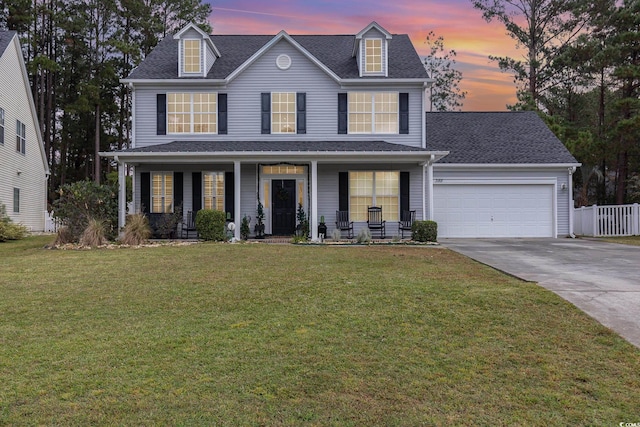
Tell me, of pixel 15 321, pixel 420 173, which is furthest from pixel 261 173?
pixel 15 321

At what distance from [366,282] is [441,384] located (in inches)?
136

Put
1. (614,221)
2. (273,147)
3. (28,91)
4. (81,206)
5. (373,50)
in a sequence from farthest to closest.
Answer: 1. (28,91)
2. (614,221)
3. (373,50)
4. (273,147)
5. (81,206)

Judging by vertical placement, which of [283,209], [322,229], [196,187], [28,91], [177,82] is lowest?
[322,229]

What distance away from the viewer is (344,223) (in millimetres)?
15898

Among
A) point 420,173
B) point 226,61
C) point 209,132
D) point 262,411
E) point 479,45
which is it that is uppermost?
point 479,45

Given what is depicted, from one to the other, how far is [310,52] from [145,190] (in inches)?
320

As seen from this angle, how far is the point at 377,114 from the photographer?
16.5 meters

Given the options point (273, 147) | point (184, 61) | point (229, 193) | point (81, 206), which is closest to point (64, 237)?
point (81, 206)

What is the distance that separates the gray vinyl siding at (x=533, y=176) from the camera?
17750 millimetres

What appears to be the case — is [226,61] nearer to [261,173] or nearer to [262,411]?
[261,173]

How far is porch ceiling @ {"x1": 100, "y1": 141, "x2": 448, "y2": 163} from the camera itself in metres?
14.3

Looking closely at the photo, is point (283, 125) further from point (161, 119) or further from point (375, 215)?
point (375, 215)

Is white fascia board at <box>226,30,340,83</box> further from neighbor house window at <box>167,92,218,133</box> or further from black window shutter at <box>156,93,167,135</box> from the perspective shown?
black window shutter at <box>156,93,167,135</box>

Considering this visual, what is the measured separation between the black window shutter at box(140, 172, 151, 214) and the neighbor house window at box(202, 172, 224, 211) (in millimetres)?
1902
